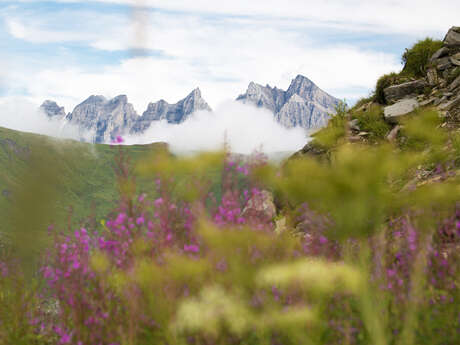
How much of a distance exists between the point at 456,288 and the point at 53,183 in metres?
4.22

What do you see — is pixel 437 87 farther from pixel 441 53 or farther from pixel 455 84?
pixel 441 53

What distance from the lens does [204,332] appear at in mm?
3303

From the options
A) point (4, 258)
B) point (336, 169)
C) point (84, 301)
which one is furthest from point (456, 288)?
point (4, 258)

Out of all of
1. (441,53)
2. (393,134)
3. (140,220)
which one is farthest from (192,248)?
(441,53)

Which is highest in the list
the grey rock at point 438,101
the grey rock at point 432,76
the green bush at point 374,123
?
the grey rock at point 432,76

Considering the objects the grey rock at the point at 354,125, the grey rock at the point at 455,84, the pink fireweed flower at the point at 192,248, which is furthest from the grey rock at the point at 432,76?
the pink fireweed flower at the point at 192,248

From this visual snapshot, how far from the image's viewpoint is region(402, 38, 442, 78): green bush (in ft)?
53.4

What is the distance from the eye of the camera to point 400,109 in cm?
1361

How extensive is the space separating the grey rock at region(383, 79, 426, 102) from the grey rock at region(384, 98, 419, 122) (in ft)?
3.49

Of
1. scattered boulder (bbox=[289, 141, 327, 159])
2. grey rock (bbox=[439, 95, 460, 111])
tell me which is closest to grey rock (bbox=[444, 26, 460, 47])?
grey rock (bbox=[439, 95, 460, 111])

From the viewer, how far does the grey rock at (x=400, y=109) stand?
43.6 feet

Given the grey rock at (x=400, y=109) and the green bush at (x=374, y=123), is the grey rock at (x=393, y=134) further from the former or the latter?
the grey rock at (x=400, y=109)

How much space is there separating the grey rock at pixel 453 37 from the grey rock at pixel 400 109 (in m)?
3.20

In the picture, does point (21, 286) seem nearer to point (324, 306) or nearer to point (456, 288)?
point (324, 306)
